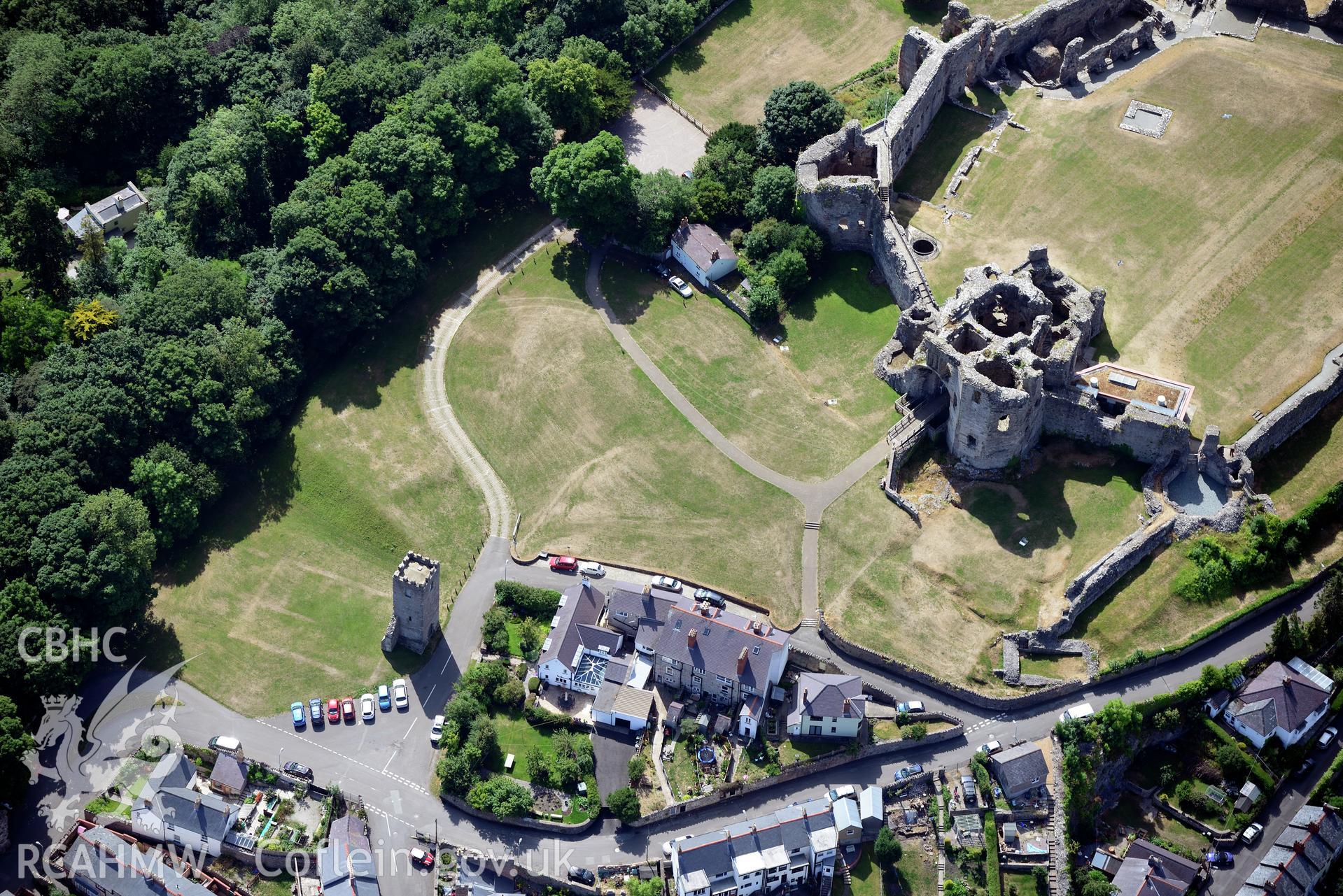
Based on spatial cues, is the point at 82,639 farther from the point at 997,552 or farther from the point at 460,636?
the point at 997,552

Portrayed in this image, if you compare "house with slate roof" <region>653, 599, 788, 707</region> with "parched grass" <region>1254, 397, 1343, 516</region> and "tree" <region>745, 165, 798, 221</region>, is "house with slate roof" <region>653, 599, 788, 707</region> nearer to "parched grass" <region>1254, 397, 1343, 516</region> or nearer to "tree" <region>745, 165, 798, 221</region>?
"tree" <region>745, 165, 798, 221</region>

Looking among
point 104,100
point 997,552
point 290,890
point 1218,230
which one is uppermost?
point 104,100

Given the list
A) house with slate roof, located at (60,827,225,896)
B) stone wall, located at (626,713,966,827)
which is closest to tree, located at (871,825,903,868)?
stone wall, located at (626,713,966,827)

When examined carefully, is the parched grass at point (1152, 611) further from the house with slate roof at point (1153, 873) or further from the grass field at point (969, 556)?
the house with slate roof at point (1153, 873)

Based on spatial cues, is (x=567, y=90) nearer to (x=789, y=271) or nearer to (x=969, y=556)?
(x=789, y=271)

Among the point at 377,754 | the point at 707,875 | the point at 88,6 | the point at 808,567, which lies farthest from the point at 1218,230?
the point at 88,6
